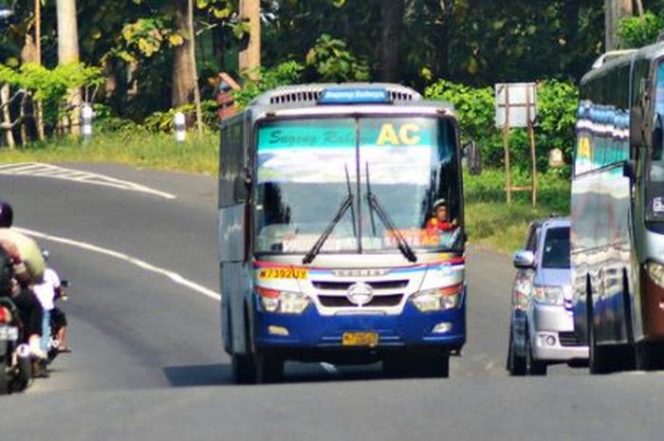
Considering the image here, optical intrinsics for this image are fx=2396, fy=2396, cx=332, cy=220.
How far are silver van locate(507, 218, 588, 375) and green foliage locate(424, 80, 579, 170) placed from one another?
89.3 feet

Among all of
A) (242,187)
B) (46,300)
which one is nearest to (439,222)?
(242,187)

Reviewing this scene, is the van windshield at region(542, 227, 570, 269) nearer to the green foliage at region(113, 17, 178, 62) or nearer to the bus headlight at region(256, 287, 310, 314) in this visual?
the bus headlight at region(256, 287, 310, 314)

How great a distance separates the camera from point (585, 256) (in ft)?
73.3

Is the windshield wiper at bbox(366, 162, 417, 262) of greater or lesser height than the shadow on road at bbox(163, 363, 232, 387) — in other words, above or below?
above

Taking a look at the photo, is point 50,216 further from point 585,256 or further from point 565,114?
point 585,256

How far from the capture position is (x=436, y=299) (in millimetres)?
22531

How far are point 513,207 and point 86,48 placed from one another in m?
24.7

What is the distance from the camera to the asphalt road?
43.3 feet

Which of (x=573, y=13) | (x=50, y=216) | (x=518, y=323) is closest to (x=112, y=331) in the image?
(x=518, y=323)

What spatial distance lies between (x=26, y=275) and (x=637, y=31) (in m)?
23.7

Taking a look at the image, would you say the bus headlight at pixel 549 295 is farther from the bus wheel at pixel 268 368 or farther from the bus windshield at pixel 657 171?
the bus windshield at pixel 657 171

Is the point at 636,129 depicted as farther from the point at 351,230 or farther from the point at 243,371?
the point at 243,371

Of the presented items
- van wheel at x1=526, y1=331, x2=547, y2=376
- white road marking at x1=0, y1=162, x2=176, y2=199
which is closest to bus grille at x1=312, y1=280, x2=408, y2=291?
van wheel at x1=526, y1=331, x2=547, y2=376

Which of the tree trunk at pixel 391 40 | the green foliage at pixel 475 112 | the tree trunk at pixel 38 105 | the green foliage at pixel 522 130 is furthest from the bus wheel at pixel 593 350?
the tree trunk at pixel 391 40
